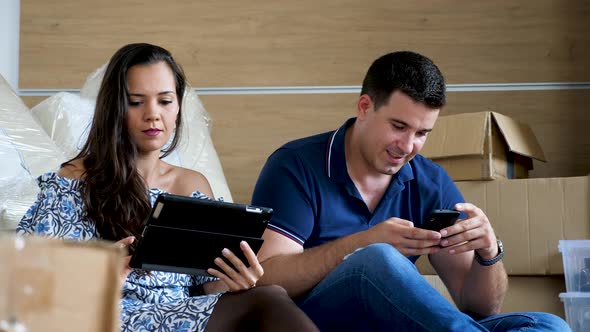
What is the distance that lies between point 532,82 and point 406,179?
1.22 metres

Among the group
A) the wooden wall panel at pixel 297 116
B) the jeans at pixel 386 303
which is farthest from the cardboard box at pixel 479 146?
the jeans at pixel 386 303

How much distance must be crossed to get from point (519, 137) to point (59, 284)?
2109 millimetres

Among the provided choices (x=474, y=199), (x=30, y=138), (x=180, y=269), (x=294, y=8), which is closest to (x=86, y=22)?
(x=294, y=8)

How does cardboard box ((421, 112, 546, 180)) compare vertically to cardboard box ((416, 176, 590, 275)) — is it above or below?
above

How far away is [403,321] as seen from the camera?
133 cm

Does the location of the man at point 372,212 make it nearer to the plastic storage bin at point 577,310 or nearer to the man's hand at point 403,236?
the man's hand at point 403,236

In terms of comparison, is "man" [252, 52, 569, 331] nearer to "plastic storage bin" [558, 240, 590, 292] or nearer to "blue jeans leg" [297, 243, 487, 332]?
"blue jeans leg" [297, 243, 487, 332]

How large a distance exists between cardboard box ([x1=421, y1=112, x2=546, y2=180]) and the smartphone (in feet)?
2.83

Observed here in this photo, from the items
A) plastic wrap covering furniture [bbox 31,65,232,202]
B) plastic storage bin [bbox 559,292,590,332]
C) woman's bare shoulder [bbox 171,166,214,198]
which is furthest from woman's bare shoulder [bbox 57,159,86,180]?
plastic storage bin [bbox 559,292,590,332]

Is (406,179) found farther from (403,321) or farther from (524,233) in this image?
(524,233)

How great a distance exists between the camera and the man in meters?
1.49

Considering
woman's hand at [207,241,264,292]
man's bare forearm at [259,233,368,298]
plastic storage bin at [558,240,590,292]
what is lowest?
plastic storage bin at [558,240,590,292]

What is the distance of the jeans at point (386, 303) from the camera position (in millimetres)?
1290

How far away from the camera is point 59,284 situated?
53cm
